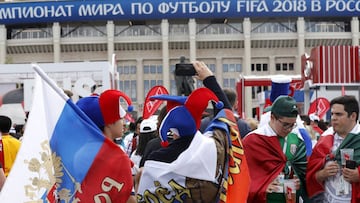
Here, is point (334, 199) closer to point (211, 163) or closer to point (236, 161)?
point (236, 161)

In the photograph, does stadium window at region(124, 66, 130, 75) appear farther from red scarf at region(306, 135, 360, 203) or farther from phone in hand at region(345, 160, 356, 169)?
phone in hand at region(345, 160, 356, 169)

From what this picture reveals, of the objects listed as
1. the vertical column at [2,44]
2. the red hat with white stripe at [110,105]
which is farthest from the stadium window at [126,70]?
the red hat with white stripe at [110,105]

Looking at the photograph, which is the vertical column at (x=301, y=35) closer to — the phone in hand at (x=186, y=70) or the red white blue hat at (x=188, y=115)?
the phone in hand at (x=186, y=70)

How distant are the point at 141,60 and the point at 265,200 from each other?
48048 millimetres

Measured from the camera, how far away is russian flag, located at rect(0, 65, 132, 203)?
286 cm

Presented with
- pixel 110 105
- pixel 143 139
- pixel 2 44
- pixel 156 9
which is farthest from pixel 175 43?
pixel 110 105

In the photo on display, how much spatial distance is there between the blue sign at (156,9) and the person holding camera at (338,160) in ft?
141

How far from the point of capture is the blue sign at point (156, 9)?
1845 inches

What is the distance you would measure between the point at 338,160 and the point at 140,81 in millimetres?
47316

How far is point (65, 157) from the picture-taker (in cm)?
294

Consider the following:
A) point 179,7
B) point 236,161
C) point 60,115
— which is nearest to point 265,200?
point 236,161

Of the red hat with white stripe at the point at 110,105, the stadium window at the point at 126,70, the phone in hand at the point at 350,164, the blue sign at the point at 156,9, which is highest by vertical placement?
the blue sign at the point at 156,9

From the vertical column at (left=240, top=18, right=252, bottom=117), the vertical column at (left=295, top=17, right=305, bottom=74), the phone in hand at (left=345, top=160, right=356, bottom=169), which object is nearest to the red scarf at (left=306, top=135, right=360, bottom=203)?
the phone in hand at (left=345, top=160, right=356, bottom=169)

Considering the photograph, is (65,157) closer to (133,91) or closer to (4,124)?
(4,124)
